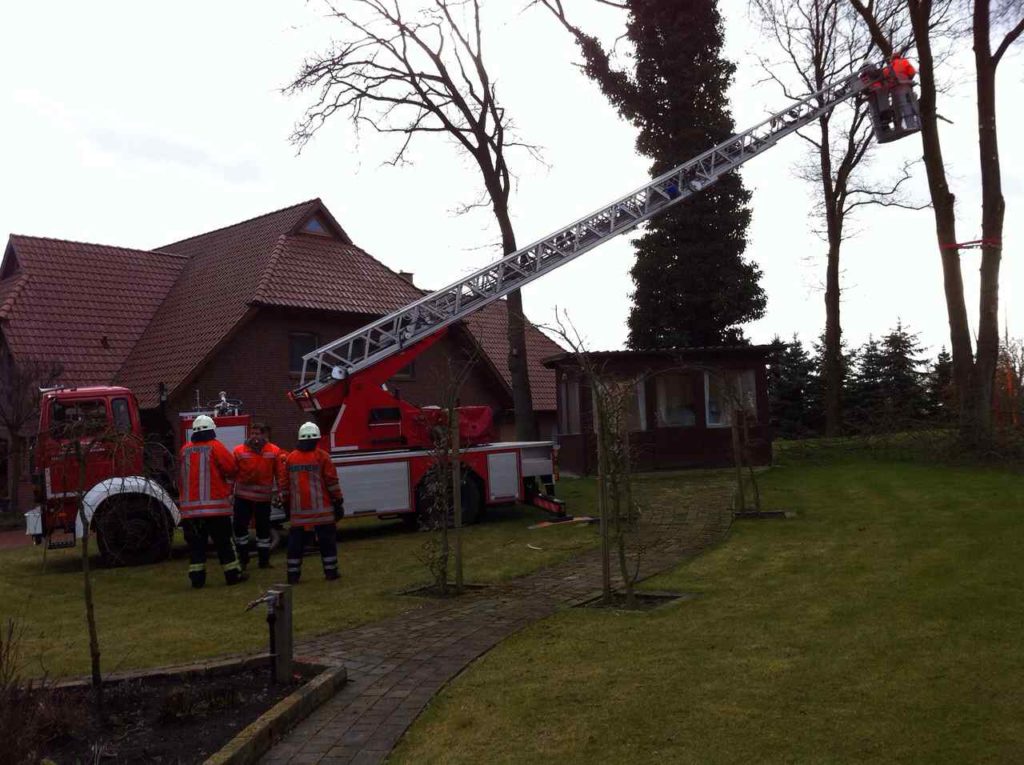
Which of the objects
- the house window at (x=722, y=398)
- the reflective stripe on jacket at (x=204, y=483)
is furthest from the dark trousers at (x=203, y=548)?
the house window at (x=722, y=398)

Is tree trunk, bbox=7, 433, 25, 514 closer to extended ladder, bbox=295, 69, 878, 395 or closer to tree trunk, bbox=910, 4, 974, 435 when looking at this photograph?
extended ladder, bbox=295, 69, 878, 395

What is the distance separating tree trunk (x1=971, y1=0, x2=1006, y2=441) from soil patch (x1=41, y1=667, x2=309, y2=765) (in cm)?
1830

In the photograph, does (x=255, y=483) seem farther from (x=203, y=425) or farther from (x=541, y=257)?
(x=541, y=257)

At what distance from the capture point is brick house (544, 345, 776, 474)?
2203 centimetres

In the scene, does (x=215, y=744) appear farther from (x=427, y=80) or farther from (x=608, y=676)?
(x=427, y=80)

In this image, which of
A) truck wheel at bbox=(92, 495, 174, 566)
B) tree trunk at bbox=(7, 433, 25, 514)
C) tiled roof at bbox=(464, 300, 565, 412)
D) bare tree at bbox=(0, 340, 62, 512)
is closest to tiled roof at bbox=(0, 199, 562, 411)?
bare tree at bbox=(0, 340, 62, 512)

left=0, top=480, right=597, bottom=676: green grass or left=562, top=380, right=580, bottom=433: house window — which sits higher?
left=562, top=380, right=580, bottom=433: house window

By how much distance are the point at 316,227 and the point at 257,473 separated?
58.9 feet

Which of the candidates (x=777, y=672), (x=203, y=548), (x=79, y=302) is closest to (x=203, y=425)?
(x=203, y=548)

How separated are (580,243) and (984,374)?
914cm

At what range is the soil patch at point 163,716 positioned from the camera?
203 inches

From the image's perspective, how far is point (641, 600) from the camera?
29.7 feet

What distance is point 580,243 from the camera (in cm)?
1827

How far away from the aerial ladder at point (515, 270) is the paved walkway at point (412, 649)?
17.9 feet
